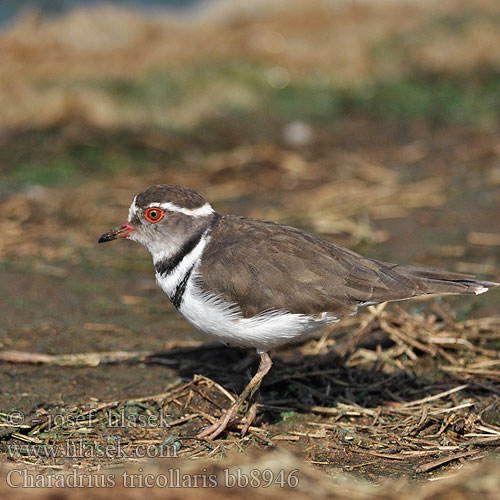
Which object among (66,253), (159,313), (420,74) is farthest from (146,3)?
(159,313)

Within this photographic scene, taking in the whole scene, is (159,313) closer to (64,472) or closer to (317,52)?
(64,472)

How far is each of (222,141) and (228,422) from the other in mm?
6702

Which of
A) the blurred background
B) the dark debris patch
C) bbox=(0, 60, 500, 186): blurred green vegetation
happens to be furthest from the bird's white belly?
bbox=(0, 60, 500, 186): blurred green vegetation

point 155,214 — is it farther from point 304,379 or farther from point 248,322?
point 304,379

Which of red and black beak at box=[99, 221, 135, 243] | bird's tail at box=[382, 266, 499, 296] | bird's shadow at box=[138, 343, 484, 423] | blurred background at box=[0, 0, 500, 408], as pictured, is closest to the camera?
bird's tail at box=[382, 266, 499, 296]

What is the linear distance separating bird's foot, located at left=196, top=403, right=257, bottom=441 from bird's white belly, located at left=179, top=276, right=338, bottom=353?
427 millimetres

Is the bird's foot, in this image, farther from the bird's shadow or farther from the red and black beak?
the red and black beak

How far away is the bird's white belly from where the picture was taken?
14.8 ft

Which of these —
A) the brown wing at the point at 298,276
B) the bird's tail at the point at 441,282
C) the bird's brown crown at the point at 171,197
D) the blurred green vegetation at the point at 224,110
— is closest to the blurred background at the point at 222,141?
the blurred green vegetation at the point at 224,110

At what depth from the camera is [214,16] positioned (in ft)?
50.3

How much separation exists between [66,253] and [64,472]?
404cm

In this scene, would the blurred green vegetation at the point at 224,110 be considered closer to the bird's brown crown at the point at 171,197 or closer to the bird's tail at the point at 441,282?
the bird's brown crown at the point at 171,197

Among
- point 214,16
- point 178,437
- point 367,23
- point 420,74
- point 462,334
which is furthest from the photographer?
point 214,16

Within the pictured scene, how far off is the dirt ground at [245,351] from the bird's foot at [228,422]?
55 millimetres
